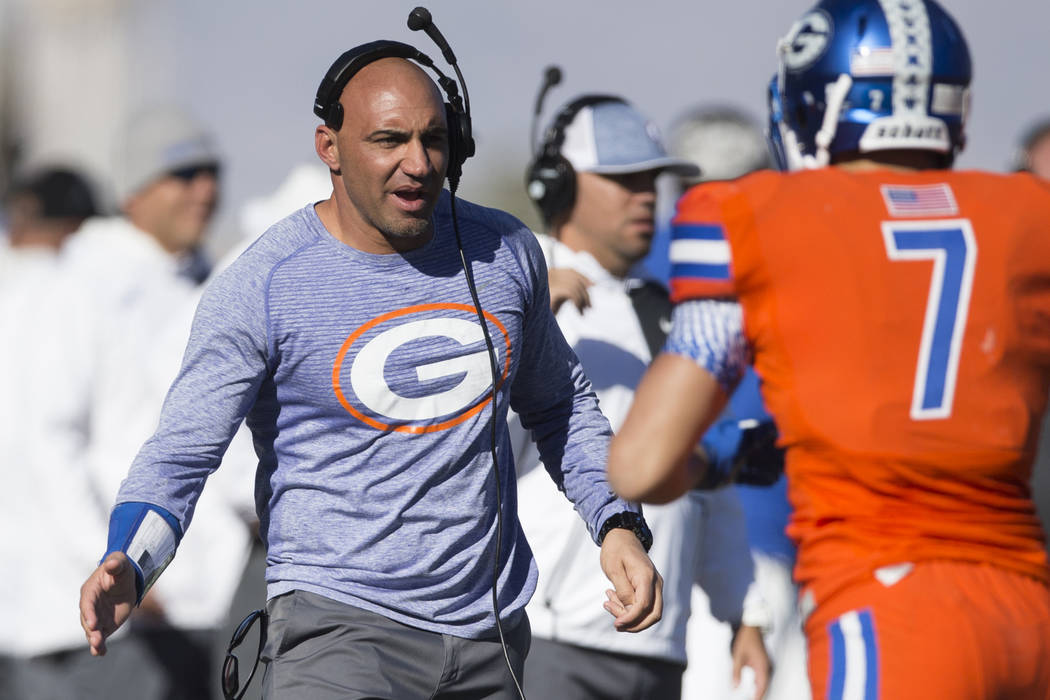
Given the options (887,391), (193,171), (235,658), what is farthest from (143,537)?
(193,171)

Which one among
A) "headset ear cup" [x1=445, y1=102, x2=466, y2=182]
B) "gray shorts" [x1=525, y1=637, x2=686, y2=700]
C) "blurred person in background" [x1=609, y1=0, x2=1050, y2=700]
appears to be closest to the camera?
"blurred person in background" [x1=609, y1=0, x2=1050, y2=700]

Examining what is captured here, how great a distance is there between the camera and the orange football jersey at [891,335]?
3.01 m

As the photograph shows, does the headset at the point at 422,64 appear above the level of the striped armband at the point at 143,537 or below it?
above

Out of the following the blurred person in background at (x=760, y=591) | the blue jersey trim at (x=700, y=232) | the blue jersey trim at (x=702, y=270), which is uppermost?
the blue jersey trim at (x=700, y=232)

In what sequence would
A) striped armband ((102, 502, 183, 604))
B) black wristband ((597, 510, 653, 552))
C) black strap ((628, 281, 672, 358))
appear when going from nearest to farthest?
striped armband ((102, 502, 183, 604)) → black wristband ((597, 510, 653, 552)) → black strap ((628, 281, 672, 358))

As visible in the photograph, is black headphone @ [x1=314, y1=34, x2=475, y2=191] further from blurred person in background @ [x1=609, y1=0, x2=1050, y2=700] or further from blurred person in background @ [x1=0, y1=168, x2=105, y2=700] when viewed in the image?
blurred person in background @ [x1=0, y1=168, x2=105, y2=700]

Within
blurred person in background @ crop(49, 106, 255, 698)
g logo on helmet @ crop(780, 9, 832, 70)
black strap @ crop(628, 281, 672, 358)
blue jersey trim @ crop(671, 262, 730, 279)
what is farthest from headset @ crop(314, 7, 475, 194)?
blurred person in background @ crop(49, 106, 255, 698)

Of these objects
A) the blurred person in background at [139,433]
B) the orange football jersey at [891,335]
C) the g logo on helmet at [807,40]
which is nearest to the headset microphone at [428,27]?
the g logo on helmet at [807,40]

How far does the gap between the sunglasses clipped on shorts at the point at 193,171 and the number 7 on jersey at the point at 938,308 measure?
5.62 meters

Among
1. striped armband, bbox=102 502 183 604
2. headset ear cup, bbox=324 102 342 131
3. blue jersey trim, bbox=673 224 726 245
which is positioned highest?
headset ear cup, bbox=324 102 342 131

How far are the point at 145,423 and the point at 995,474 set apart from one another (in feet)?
15.2

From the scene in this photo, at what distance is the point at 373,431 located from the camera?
3.70 meters

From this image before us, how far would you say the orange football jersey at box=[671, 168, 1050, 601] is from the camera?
301 cm

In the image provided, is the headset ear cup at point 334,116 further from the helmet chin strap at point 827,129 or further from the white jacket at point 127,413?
the white jacket at point 127,413
